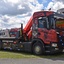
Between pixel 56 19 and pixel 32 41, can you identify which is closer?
pixel 56 19

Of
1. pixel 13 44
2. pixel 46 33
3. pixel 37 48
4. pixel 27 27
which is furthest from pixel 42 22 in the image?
pixel 13 44

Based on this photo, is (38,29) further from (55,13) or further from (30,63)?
(30,63)

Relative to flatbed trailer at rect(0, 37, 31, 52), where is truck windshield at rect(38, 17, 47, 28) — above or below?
above

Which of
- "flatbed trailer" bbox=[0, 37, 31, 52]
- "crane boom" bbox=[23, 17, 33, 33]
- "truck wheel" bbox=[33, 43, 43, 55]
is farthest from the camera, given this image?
"crane boom" bbox=[23, 17, 33, 33]

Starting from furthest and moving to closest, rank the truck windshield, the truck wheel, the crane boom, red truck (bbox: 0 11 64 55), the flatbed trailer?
the crane boom, the flatbed trailer, the truck wheel, the truck windshield, red truck (bbox: 0 11 64 55)

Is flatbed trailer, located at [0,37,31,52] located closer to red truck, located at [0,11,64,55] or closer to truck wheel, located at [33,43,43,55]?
red truck, located at [0,11,64,55]

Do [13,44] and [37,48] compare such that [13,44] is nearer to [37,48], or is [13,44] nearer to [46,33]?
[37,48]

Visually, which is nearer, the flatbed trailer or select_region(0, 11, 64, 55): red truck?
select_region(0, 11, 64, 55): red truck

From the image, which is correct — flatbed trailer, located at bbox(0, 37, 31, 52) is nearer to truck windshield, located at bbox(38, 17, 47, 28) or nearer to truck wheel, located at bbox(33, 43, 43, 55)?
truck wheel, located at bbox(33, 43, 43, 55)

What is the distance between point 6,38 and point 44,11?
5.37 m

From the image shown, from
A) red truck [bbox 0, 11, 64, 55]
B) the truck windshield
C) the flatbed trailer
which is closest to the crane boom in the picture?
red truck [bbox 0, 11, 64, 55]

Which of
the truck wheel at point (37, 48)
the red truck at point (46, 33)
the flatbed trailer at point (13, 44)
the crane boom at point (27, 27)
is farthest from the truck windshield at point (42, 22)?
the flatbed trailer at point (13, 44)

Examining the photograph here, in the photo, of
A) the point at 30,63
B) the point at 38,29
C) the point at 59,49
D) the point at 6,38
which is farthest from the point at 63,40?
the point at 6,38

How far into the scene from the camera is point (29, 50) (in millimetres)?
19812
